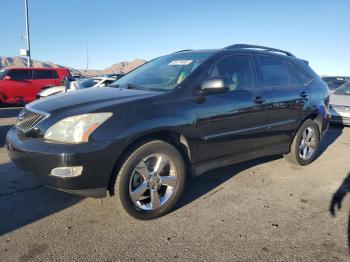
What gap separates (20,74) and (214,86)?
13.6 metres

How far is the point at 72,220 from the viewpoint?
338 cm

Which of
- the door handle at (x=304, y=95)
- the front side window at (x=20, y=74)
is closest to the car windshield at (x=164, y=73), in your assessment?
the door handle at (x=304, y=95)

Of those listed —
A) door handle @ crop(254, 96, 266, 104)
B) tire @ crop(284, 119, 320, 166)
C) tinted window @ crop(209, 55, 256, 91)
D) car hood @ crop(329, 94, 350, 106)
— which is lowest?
tire @ crop(284, 119, 320, 166)

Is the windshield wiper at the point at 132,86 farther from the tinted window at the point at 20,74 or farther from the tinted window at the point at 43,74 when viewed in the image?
the tinted window at the point at 43,74

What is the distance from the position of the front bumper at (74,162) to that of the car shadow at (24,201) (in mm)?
517

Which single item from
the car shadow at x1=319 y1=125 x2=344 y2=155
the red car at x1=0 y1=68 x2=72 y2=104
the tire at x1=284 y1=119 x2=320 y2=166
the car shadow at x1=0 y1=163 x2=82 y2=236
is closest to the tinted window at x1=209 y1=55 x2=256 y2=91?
the tire at x1=284 y1=119 x2=320 y2=166

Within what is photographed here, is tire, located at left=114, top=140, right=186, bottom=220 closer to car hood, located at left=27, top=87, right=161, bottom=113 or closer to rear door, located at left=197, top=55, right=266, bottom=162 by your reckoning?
rear door, located at left=197, top=55, right=266, bottom=162

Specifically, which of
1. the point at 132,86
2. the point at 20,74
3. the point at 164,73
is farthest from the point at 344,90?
the point at 20,74

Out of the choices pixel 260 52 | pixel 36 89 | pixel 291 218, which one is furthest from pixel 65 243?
pixel 36 89

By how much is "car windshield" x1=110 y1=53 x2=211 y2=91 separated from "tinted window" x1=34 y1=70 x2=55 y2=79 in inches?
471

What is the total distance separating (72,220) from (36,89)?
1299 cm

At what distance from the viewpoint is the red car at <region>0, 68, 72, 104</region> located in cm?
1450

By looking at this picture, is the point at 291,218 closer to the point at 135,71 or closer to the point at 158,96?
the point at 158,96

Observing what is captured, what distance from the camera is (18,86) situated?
14758mm
